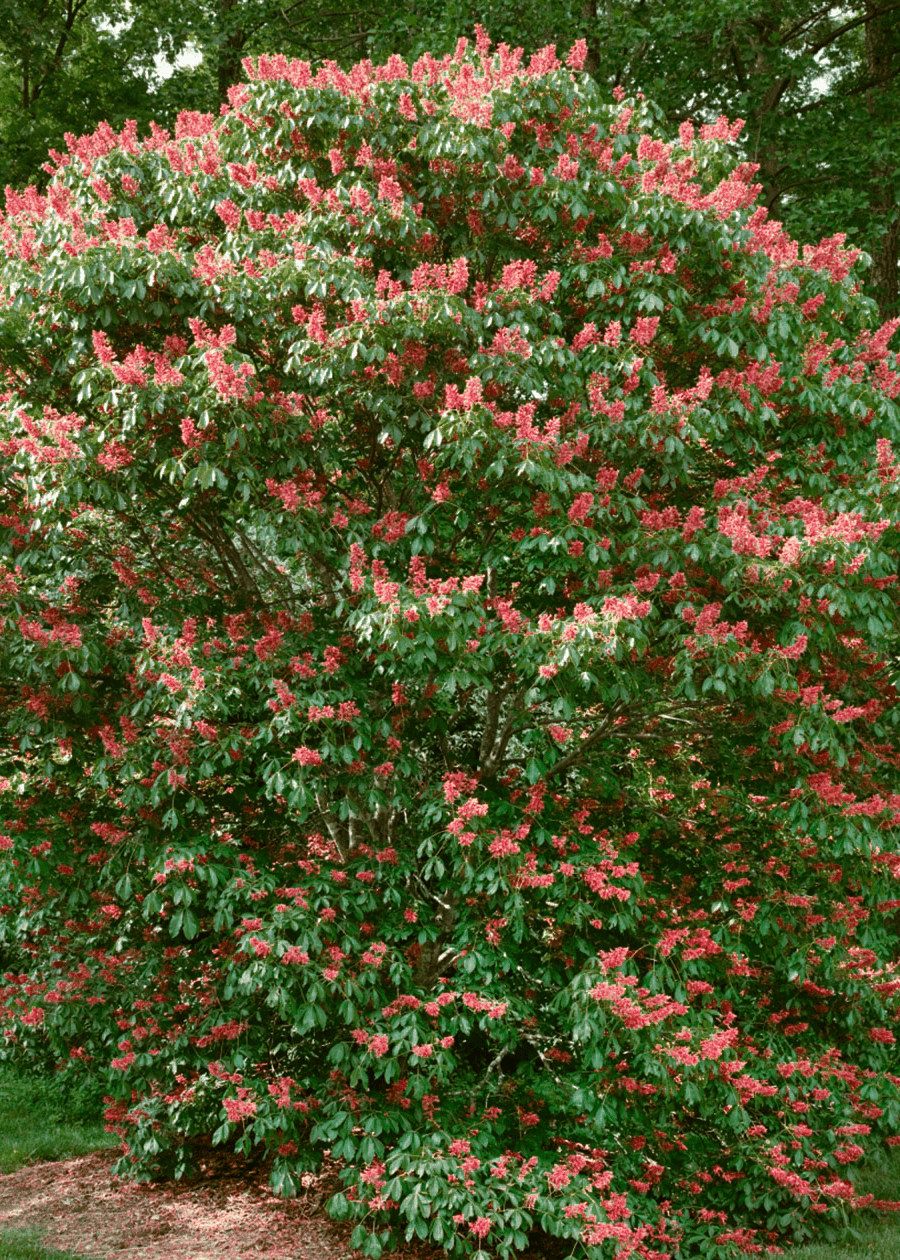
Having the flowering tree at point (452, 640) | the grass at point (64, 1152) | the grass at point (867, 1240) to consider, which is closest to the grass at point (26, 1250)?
the grass at point (64, 1152)

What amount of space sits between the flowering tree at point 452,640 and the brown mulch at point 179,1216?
0.47 meters

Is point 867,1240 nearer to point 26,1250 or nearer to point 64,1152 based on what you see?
point 26,1250

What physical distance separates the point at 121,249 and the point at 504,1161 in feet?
15.6

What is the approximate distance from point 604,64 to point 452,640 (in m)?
9.21

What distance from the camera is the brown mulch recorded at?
6055mm

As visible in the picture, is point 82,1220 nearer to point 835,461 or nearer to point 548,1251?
point 548,1251

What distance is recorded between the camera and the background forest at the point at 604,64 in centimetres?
1120

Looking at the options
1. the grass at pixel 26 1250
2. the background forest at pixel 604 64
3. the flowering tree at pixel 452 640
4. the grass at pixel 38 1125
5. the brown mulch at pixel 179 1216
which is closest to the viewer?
the flowering tree at pixel 452 640

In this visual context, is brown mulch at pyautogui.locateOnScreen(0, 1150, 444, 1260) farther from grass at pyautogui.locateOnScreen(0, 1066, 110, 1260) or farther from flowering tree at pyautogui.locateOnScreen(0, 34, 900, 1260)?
flowering tree at pyautogui.locateOnScreen(0, 34, 900, 1260)

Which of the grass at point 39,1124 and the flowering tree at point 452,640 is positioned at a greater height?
the flowering tree at point 452,640

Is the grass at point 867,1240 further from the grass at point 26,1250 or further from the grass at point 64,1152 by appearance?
the grass at point 26,1250

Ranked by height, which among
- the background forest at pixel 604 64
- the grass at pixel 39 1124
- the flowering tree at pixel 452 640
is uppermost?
the background forest at pixel 604 64

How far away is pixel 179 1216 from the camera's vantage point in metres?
6.56

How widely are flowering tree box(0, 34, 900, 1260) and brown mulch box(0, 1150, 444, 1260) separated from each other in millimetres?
467
